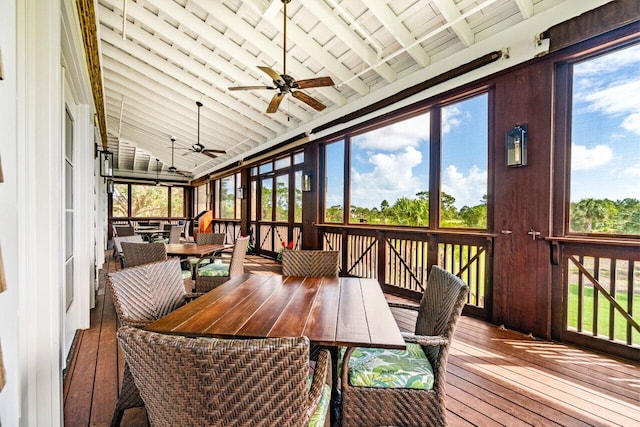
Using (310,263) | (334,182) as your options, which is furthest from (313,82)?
(334,182)

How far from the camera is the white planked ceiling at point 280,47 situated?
331 cm

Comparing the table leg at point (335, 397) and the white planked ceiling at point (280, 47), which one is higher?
the white planked ceiling at point (280, 47)

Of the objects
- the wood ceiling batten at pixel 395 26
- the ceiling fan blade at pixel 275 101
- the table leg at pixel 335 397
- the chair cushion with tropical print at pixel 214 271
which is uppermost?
the wood ceiling batten at pixel 395 26

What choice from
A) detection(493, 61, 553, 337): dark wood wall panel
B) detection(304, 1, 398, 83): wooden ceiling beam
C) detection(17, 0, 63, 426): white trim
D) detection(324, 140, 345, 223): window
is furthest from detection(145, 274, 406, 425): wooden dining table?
detection(324, 140, 345, 223): window

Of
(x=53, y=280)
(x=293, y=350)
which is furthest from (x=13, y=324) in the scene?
(x=293, y=350)

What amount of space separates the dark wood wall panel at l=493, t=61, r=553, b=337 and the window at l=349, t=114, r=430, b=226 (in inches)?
41.9

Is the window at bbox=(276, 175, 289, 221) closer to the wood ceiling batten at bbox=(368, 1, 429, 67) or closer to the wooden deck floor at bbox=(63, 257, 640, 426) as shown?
the wood ceiling batten at bbox=(368, 1, 429, 67)

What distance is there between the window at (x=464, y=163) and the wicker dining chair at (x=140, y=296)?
3.22 m

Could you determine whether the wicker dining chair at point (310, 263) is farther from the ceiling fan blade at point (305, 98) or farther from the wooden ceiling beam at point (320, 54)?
the wooden ceiling beam at point (320, 54)

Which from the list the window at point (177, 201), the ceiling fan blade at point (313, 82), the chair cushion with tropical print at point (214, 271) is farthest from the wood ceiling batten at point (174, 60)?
the window at point (177, 201)

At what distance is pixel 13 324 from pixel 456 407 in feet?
7.15

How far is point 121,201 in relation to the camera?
42.5 ft

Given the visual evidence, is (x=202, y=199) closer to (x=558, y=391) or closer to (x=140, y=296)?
(x=140, y=296)

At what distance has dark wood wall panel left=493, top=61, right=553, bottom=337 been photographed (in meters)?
2.92
